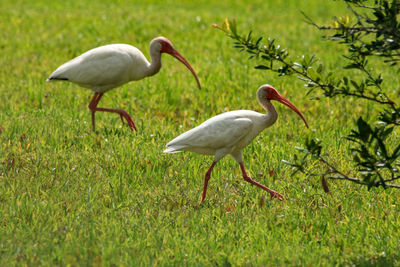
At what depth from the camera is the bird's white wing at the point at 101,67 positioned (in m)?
7.21

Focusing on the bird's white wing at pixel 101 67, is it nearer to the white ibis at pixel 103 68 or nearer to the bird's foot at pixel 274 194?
the white ibis at pixel 103 68

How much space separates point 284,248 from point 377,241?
28.4 inches

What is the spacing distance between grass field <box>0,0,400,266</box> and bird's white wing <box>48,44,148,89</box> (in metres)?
0.55

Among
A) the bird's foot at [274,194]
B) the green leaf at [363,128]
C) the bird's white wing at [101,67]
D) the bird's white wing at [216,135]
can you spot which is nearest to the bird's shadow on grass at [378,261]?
the green leaf at [363,128]

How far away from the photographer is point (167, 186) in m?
5.32

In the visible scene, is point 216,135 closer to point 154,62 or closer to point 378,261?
point 378,261

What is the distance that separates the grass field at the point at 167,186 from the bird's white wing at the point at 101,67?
552 millimetres

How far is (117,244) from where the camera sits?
4.09m

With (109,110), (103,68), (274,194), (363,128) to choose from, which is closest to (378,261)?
(363,128)

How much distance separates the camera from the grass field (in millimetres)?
4078

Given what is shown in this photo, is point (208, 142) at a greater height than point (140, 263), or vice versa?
point (208, 142)

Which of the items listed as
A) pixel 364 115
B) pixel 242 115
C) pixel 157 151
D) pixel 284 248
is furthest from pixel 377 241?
pixel 364 115

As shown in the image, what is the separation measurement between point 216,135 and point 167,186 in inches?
27.6

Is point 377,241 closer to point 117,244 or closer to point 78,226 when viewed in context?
point 117,244
